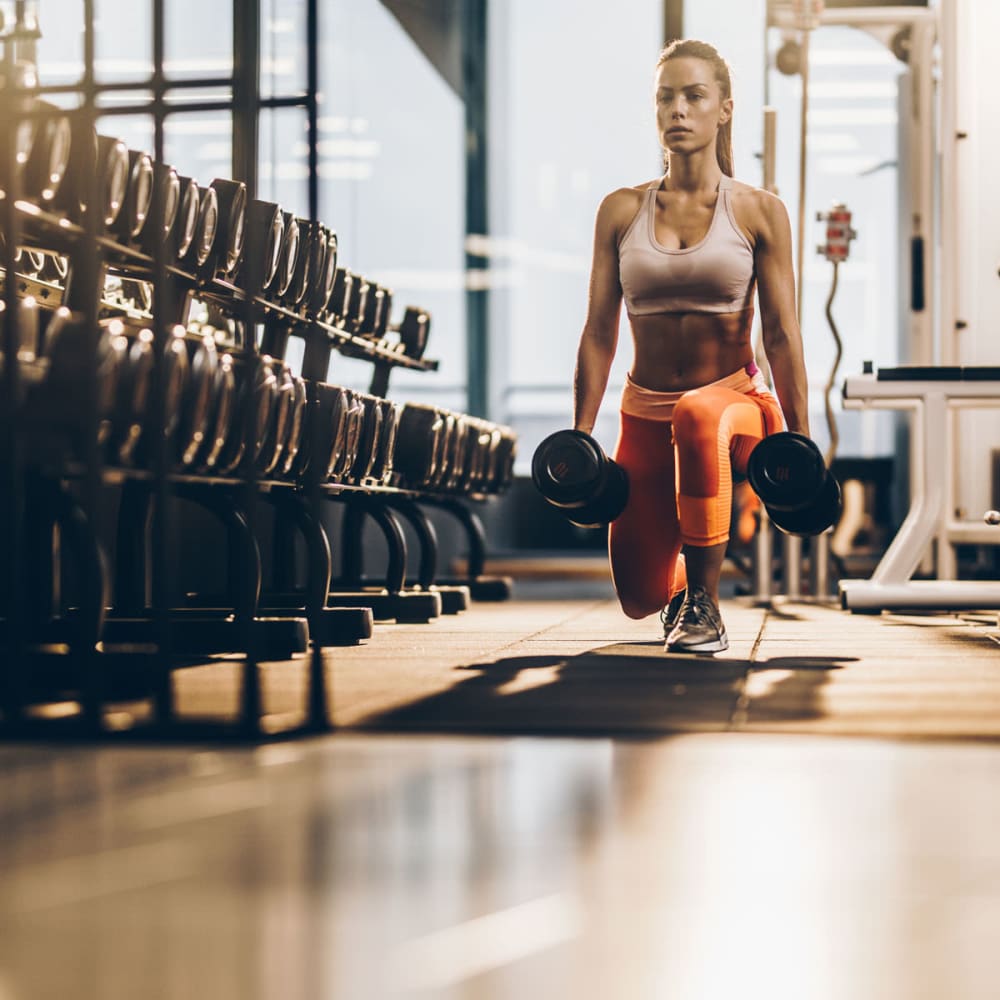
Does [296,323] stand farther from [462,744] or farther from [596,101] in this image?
[596,101]

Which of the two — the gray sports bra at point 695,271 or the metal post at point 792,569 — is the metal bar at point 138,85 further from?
the metal post at point 792,569

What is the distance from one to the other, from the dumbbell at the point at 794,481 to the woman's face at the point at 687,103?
0.67 meters

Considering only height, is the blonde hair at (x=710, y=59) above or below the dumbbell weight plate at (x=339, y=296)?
above

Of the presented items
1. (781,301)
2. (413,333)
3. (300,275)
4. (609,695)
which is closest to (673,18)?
(413,333)

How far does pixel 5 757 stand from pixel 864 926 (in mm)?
1107

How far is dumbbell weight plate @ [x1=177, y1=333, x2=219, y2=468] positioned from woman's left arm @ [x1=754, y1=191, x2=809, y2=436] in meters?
1.15

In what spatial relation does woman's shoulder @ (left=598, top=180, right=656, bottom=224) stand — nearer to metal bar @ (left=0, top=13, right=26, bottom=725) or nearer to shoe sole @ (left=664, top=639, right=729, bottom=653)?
shoe sole @ (left=664, top=639, right=729, bottom=653)

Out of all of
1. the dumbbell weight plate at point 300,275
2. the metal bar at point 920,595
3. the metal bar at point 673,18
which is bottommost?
the metal bar at point 920,595

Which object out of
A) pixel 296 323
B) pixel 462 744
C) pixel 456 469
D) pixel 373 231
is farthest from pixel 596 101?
pixel 462 744

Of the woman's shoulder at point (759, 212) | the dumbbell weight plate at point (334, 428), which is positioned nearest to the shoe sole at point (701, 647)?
the woman's shoulder at point (759, 212)

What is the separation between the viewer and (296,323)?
13.0ft

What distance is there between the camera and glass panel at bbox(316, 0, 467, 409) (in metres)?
7.44

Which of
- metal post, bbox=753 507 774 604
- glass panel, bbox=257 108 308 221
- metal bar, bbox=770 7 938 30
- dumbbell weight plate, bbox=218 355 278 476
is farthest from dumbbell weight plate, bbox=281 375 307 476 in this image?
metal bar, bbox=770 7 938 30

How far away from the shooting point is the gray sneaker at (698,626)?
304 cm
